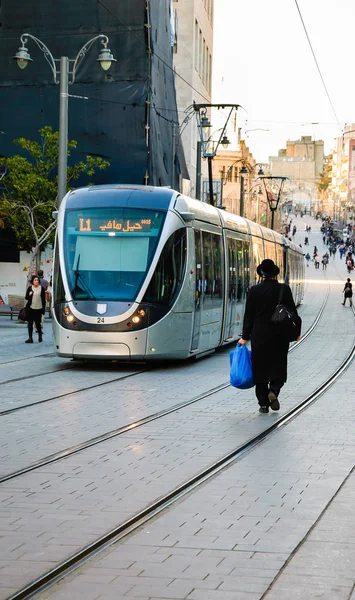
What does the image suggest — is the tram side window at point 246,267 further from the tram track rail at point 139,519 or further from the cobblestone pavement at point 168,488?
the tram track rail at point 139,519

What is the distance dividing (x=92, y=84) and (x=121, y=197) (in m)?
23.6

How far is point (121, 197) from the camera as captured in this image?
18969mm

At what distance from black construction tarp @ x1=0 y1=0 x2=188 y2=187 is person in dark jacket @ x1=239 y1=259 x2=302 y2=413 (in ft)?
95.3

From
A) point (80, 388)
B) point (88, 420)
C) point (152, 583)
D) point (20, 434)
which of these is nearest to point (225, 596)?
point (152, 583)

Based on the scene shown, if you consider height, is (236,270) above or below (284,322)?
above

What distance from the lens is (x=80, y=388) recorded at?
15.7 metres

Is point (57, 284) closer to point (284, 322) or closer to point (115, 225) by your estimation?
point (115, 225)

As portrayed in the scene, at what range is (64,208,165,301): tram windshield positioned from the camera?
59.7ft

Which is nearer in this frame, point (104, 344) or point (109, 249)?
point (104, 344)

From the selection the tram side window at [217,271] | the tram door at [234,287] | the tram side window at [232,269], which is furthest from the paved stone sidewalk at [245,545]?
the tram side window at [232,269]

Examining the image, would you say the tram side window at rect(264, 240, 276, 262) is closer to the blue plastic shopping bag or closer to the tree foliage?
the tree foliage

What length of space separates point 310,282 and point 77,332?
7147 centimetres

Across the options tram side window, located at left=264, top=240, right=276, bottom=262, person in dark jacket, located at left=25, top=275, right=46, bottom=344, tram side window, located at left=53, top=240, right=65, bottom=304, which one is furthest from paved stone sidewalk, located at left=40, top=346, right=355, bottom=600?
tram side window, located at left=264, top=240, right=276, bottom=262

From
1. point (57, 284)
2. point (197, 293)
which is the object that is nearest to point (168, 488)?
point (57, 284)
